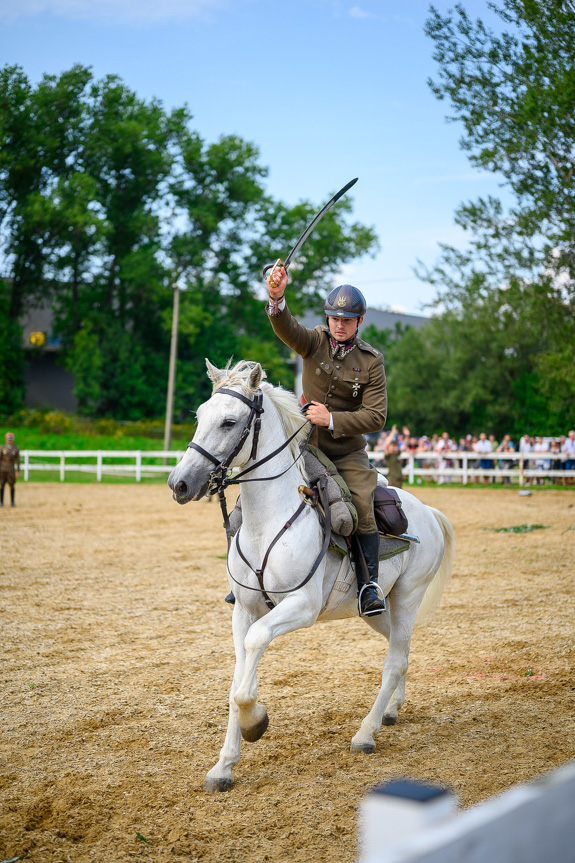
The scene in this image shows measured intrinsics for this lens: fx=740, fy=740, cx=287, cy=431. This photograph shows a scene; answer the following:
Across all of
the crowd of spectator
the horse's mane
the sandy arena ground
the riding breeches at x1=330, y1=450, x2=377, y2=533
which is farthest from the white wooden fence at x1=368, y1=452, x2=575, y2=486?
the horse's mane

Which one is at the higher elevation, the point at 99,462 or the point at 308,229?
the point at 308,229

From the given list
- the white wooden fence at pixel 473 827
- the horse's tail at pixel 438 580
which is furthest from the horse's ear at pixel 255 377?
the white wooden fence at pixel 473 827

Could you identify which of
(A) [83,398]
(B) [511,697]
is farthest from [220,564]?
(A) [83,398]

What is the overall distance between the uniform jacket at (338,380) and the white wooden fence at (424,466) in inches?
820

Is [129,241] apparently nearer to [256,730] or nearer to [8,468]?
[8,468]

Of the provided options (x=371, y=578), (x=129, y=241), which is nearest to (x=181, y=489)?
(x=371, y=578)

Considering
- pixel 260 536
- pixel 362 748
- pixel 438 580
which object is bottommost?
pixel 362 748

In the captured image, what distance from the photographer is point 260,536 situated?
4.75 meters

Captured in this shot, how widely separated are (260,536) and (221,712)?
1853mm

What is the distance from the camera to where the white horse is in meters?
4.36

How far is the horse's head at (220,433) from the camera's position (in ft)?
14.0

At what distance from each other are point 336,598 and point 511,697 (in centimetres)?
199

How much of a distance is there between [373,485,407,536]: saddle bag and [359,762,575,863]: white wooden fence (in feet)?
13.7

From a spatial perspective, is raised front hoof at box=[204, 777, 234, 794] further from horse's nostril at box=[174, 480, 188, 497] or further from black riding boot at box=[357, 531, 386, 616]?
horse's nostril at box=[174, 480, 188, 497]
